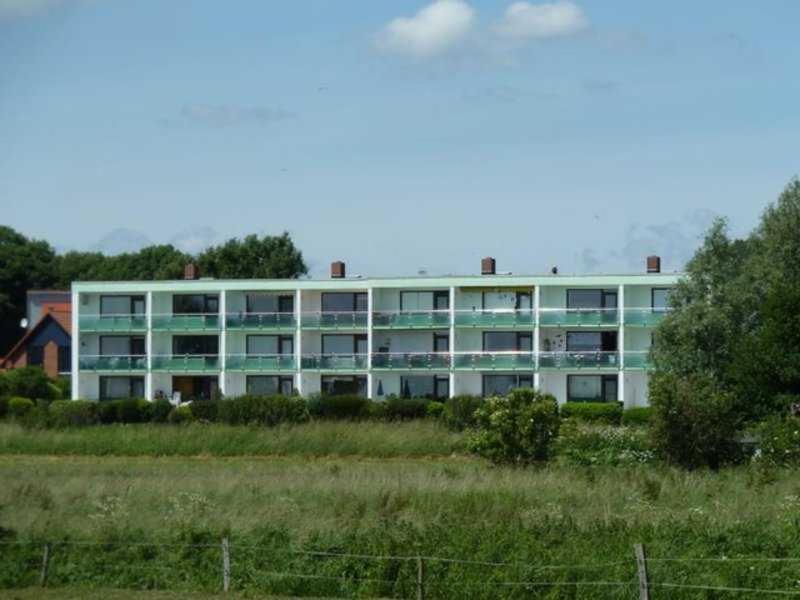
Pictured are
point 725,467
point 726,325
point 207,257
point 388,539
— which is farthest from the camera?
point 207,257

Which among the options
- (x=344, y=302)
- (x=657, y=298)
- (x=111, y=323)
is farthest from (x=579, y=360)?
(x=111, y=323)

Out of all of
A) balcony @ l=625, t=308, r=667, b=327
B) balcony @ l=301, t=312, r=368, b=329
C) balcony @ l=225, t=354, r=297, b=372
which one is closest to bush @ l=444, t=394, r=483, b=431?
balcony @ l=625, t=308, r=667, b=327

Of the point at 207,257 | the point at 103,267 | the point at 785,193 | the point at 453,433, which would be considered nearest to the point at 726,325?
the point at 785,193

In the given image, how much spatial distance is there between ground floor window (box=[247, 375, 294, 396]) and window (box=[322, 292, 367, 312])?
452 cm

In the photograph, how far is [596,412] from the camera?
72438 millimetres

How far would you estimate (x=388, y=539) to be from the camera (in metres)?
24.0

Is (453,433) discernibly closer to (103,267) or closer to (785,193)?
(785,193)

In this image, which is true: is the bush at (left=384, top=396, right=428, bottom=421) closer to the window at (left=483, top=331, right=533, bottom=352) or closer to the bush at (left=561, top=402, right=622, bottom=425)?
the bush at (left=561, top=402, right=622, bottom=425)

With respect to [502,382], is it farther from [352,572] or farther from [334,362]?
[352,572]

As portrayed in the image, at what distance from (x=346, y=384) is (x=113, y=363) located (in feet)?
43.4

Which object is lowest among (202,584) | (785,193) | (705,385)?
(202,584)

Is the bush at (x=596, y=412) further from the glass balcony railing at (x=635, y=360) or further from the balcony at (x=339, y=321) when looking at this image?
the balcony at (x=339, y=321)

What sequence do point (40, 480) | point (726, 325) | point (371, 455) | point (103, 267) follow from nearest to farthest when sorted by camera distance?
point (40, 480) < point (371, 455) < point (726, 325) < point (103, 267)

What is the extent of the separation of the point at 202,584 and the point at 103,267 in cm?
11734
